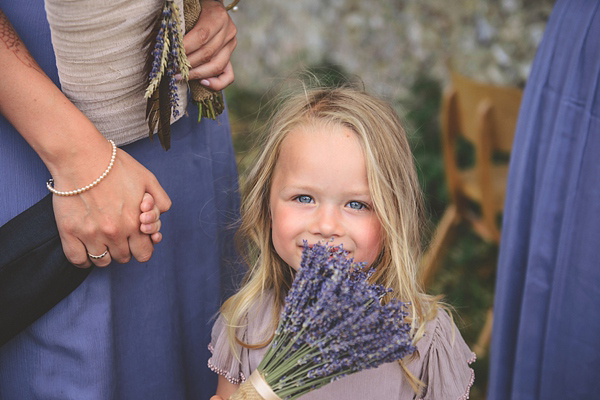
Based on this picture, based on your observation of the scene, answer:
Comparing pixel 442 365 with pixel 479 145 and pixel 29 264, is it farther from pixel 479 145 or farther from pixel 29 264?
pixel 479 145

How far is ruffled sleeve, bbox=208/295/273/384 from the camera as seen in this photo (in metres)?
1.50

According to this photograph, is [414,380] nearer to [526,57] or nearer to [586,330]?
[586,330]

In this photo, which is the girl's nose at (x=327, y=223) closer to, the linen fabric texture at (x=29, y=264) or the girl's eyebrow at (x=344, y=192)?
the girl's eyebrow at (x=344, y=192)

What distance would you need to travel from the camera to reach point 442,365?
4.60 ft

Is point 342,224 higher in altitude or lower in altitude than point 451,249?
higher

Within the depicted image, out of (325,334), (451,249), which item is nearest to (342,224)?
(325,334)

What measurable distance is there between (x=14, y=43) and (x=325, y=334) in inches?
31.2

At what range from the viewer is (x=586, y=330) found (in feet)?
5.20

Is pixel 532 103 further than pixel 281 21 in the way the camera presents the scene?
No

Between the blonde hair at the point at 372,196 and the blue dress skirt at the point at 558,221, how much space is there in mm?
365

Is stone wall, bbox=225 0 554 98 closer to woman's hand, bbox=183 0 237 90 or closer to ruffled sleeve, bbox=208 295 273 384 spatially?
woman's hand, bbox=183 0 237 90

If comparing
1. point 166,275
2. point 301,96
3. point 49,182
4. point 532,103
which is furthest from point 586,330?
point 49,182

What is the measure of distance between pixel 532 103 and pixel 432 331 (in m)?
0.72

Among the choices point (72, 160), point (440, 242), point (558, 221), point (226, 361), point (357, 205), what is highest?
point (72, 160)
